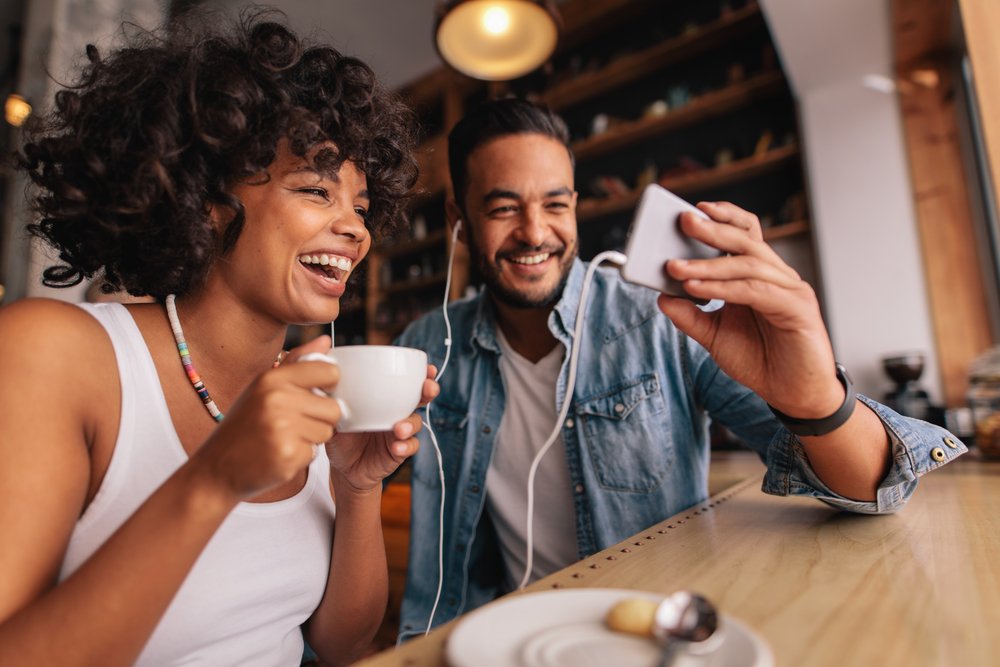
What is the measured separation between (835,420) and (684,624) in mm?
481

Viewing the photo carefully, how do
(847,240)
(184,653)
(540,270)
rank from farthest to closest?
1. (847,240)
2. (540,270)
3. (184,653)

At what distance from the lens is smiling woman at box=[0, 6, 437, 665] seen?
0.62 metres

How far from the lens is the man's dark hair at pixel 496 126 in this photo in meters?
1.45

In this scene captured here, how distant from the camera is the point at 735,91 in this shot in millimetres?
2982

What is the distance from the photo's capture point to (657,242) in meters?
0.70

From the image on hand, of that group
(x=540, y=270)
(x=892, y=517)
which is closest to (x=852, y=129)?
(x=540, y=270)

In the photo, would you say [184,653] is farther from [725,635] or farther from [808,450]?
[808,450]

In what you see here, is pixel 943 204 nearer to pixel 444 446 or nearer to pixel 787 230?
pixel 787 230

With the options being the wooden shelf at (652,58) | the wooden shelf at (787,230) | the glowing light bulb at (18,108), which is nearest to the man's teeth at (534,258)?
the wooden shelf at (787,230)

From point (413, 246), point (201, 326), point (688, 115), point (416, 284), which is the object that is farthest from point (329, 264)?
point (413, 246)

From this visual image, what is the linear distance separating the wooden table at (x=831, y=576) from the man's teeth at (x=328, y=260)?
0.55 meters

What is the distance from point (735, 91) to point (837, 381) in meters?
2.63

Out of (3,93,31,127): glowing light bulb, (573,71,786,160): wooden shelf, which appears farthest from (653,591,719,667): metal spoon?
(3,93,31,127): glowing light bulb

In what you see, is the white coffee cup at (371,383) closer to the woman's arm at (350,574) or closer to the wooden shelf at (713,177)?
the woman's arm at (350,574)
